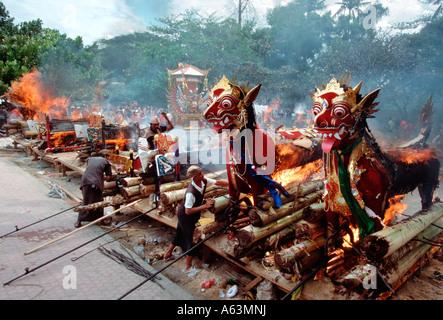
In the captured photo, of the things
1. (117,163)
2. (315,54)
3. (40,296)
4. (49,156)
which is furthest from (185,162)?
(315,54)

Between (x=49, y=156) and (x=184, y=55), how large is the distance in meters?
16.1

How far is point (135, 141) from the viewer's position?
1354 centimetres

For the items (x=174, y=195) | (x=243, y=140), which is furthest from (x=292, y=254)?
(x=174, y=195)

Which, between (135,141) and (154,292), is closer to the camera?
(154,292)

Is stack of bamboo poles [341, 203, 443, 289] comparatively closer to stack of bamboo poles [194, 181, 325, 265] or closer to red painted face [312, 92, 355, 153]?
stack of bamboo poles [194, 181, 325, 265]

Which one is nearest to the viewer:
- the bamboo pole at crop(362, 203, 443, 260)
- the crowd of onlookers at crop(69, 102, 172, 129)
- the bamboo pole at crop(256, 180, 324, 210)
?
the bamboo pole at crop(362, 203, 443, 260)

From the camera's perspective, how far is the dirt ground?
4.08 meters

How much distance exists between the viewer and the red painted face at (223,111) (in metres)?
4.73

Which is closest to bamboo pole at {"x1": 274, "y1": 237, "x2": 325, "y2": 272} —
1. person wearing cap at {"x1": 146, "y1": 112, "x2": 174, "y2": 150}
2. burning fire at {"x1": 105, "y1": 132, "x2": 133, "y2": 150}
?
person wearing cap at {"x1": 146, "y1": 112, "x2": 174, "y2": 150}

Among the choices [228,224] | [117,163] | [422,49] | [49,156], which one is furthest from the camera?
[422,49]

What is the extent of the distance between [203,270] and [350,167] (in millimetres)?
3239

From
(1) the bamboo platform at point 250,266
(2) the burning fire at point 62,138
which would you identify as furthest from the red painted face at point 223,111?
(2) the burning fire at point 62,138

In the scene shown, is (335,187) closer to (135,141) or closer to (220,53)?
(135,141)

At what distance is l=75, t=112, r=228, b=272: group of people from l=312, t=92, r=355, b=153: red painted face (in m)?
2.14
